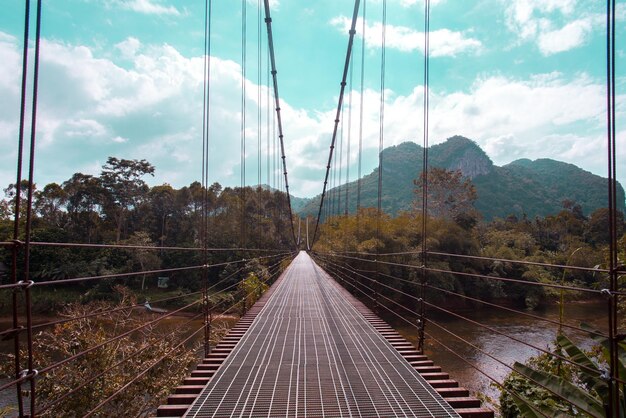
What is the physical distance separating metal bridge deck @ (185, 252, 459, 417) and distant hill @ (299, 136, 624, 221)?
1455 inches

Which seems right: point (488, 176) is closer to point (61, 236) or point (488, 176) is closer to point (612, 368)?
point (61, 236)

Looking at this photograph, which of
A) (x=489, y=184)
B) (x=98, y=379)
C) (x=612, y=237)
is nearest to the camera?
(x=612, y=237)

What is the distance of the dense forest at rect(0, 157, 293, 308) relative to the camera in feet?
68.6

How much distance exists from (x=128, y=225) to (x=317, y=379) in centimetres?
2668

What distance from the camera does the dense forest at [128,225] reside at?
20.9 metres

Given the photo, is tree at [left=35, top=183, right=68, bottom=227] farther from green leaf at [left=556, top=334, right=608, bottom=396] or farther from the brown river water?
green leaf at [left=556, top=334, right=608, bottom=396]

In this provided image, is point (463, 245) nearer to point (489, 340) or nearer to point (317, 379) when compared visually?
point (489, 340)

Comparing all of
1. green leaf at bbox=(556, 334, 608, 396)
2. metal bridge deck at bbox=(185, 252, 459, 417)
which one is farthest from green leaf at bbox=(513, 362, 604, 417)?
metal bridge deck at bbox=(185, 252, 459, 417)

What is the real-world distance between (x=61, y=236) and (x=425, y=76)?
24.2m

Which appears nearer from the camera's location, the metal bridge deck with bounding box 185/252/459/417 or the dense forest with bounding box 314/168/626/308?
the metal bridge deck with bounding box 185/252/459/417

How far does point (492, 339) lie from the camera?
13344mm

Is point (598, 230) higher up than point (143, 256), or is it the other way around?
point (598, 230)

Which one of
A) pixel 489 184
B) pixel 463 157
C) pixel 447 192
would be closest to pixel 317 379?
pixel 447 192

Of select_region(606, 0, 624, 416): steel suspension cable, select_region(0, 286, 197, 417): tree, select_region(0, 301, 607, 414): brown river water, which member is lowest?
select_region(0, 301, 607, 414): brown river water
